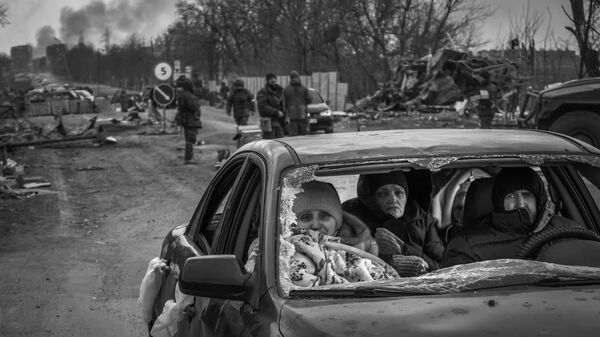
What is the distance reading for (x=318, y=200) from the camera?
3555 millimetres

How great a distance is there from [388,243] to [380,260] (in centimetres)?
30

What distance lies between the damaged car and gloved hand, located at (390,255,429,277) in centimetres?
7

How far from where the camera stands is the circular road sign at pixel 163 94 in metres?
24.1

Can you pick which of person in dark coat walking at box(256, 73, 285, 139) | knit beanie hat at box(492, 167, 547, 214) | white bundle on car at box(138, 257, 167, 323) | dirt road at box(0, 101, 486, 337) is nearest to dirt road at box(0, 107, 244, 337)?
dirt road at box(0, 101, 486, 337)

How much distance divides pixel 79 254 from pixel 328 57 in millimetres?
40426

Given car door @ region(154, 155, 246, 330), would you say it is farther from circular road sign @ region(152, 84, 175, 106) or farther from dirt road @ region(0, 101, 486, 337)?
circular road sign @ region(152, 84, 175, 106)

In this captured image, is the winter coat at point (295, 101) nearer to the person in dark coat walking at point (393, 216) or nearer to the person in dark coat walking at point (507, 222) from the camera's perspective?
the person in dark coat walking at point (393, 216)

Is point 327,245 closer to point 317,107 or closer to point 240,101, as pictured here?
point 240,101

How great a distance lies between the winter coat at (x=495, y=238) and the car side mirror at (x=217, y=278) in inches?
42.2

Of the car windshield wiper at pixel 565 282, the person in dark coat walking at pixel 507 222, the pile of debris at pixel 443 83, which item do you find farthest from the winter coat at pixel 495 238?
the pile of debris at pixel 443 83

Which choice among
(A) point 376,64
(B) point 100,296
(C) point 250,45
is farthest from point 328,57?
(B) point 100,296

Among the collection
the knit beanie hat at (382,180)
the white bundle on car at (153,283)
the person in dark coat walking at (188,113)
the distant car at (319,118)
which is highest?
the knit beanie hat at (382,180)

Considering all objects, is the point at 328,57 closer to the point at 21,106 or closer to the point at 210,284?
the point at 21,106

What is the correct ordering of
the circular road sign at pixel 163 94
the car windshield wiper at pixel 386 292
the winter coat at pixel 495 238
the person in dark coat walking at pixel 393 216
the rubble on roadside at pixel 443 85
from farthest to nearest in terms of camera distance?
the rubble on roadside at pixel 443 85
the circular road sign at pixel 163 94
the person in dark coat walking at pixel 393 216
the winter coat at pixel 495 238
the car windshield wiper at pixel 386 292
